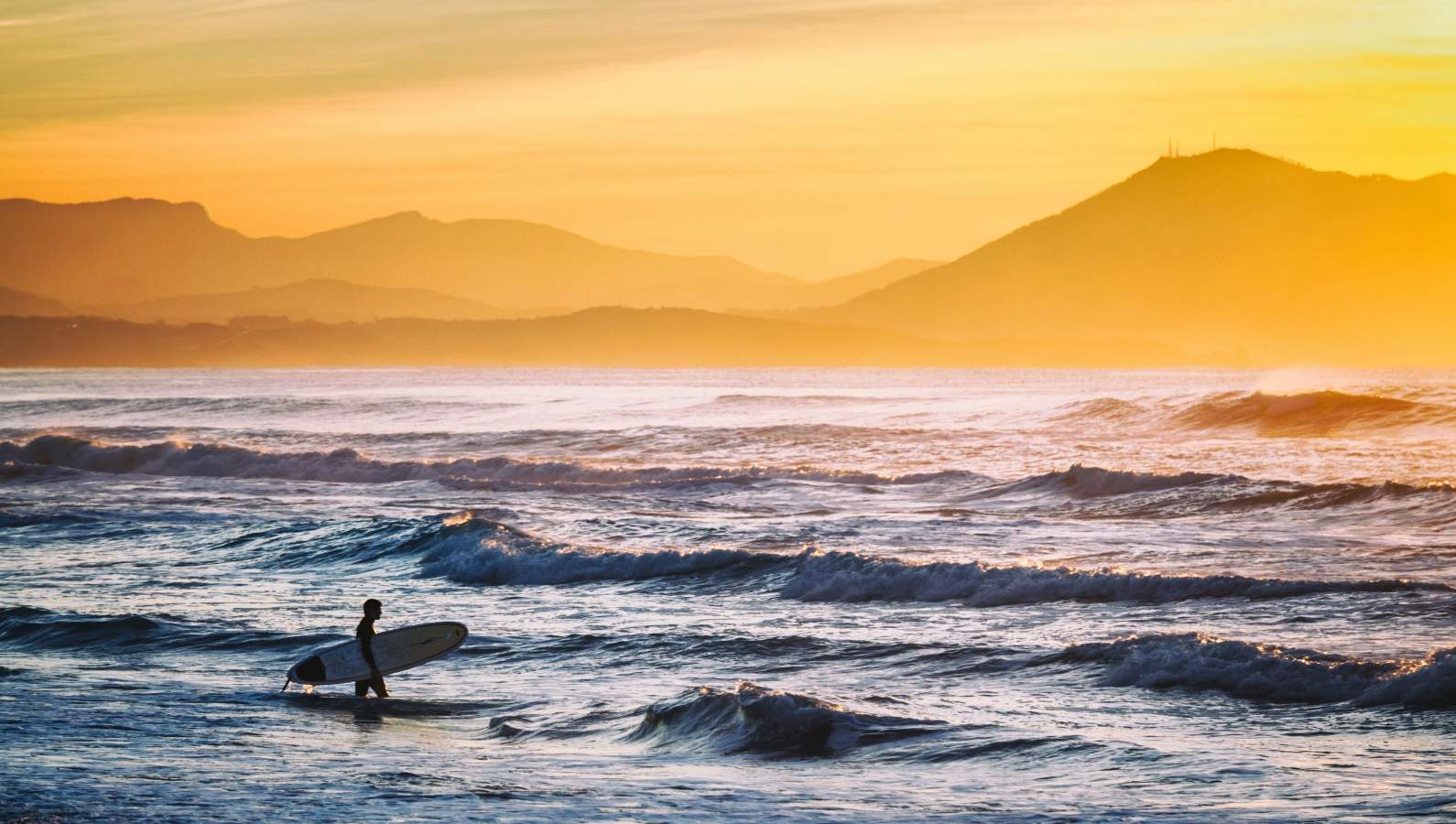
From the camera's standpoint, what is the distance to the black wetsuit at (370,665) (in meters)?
16.5

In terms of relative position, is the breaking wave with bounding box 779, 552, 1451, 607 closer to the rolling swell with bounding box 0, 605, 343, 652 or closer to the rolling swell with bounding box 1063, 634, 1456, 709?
the rolling swell with bounding box 1063, 634, 1456, 709

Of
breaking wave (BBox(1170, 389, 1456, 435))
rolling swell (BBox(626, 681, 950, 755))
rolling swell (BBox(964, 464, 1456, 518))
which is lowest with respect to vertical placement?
rolling swell (BBox(626, 681, 950, 755))

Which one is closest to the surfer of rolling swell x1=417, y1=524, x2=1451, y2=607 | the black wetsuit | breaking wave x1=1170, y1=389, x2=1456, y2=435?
the black wetsuit

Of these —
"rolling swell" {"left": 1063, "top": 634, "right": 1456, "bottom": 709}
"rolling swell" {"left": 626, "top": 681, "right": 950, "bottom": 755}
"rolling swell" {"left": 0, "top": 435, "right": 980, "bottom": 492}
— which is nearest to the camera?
"rolling swell" {"left": 626, "top": 681, "right": 950, "bottom": 755}

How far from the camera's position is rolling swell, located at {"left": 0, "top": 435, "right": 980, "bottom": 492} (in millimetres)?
42000

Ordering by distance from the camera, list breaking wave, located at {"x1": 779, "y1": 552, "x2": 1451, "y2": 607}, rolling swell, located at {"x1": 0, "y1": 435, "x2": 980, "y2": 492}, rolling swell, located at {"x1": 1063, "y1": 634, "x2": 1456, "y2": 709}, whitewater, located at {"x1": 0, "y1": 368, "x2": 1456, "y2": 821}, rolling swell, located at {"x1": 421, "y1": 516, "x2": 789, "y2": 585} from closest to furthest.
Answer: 1. whitewater, located at {"x1": 0, "y1": 368, "x2": 1456, "y2": 821}
2. rolling swell, located at {"x1": 1063, "y1": 634, "x2": 1456, "y2": 709}
3. breaking wave, located at {"x1": 779, "y1": 552, "x2": 1451, "y2": 607}
4. rolling swell, located at {"x1": 421, "y1": 516, "x2": 789, "y2": 585}
5. rolling swell, located at {"x1": 0, "y1": 435, "x2": 980, "y2": 492}

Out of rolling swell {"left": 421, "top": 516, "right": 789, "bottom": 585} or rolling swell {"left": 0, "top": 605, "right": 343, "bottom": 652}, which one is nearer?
rolling swell {"left": 0, "top": 605, "right": 343, "bottom": 652}

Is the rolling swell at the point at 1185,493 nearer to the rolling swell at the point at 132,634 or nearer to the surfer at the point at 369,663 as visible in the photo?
the rolling swell at the point at 132,634

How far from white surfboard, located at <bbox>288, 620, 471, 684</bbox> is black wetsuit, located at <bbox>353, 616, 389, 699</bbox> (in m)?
0.08

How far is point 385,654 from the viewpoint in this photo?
17.3 metres

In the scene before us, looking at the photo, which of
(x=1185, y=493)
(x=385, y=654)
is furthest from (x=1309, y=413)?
(x=385, y=654)

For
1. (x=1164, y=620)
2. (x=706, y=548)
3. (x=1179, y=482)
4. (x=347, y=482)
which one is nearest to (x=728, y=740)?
(x=1164, y=620)

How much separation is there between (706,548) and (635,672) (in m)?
9.26

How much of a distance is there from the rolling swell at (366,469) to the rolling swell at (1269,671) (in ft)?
75.5
